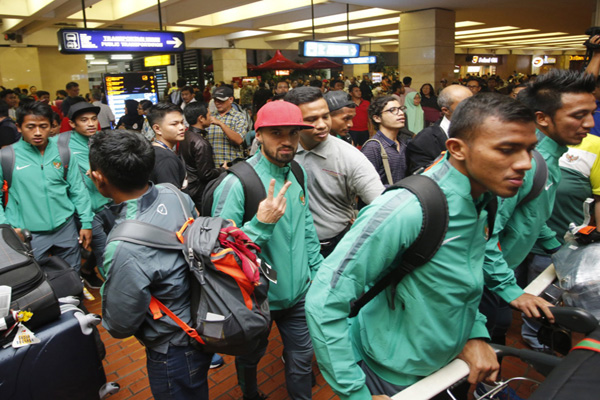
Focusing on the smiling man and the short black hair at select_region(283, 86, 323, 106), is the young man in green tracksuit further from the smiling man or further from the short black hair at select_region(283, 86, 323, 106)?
the short black hair at select_region(283, 86, 323, 106)

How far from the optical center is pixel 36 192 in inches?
140

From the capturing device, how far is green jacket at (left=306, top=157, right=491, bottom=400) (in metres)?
1.33

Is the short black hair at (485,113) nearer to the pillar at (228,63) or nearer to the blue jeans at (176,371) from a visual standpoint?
the blue jeans at (176,371)

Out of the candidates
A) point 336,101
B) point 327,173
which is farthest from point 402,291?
point 336,101

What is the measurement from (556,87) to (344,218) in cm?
157

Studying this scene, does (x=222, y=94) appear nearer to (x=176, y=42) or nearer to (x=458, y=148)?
(x=176, y=42)

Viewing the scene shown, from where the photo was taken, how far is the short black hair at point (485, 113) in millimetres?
1325

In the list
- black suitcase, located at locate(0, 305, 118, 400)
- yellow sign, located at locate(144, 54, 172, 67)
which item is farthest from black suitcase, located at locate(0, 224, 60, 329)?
yellow sign, located at locate(144, 54, 172, 67)

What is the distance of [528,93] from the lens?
271 cm

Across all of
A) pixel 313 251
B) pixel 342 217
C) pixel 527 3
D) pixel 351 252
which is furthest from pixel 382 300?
pixel 527 3

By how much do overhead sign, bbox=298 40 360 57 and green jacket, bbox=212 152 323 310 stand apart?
985cm

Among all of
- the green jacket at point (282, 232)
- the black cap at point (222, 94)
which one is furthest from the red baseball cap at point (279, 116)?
the black cap at point (222, 94)

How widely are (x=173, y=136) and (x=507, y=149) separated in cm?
335

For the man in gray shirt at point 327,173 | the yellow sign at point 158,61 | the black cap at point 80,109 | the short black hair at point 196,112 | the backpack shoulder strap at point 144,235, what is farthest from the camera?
the yellow sign at point 158,61
